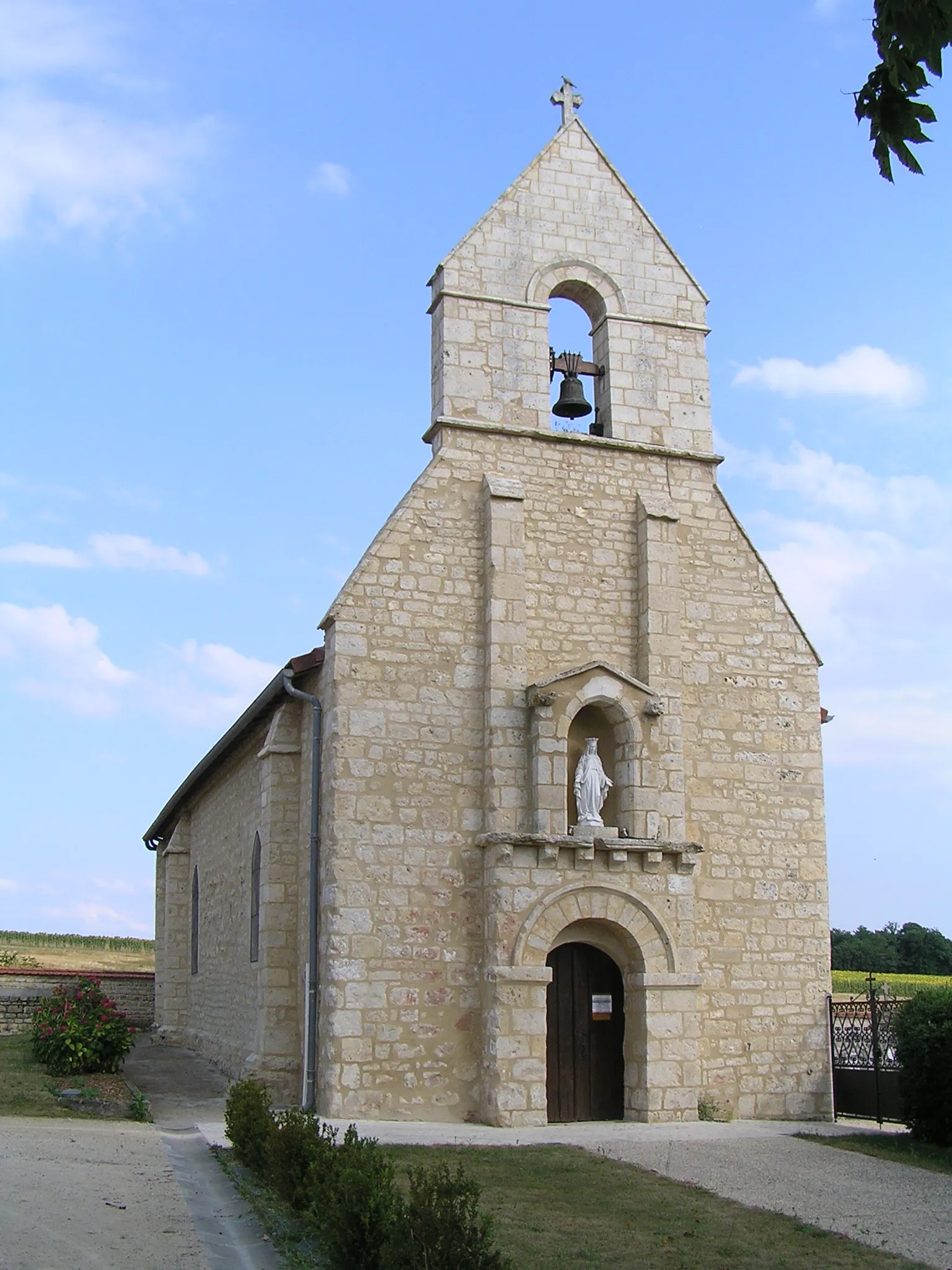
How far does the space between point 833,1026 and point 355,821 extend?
5.93 metres

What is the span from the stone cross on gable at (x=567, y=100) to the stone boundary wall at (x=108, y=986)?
18.2m

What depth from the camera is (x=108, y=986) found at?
93.2 feet

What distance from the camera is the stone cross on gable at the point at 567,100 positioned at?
16.1m

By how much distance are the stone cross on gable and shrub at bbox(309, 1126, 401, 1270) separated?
42.3 ft

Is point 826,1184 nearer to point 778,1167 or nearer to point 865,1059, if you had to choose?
point 778,1167

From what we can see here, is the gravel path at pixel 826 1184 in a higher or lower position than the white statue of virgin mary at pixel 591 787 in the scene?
lower

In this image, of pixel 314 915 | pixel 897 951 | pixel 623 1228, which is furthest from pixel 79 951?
pixel 623 1228

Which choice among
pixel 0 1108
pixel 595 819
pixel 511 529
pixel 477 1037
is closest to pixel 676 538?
pixel 511 529

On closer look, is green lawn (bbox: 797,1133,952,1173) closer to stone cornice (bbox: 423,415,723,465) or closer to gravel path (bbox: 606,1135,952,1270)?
gravel path (bbox: 606,1135,952,1270)

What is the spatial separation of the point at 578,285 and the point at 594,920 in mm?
7479

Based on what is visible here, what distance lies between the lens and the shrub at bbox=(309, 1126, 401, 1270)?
259 inches

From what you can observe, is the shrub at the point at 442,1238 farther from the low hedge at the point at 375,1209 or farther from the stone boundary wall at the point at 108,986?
the stone boundary wall at the point at 108,986

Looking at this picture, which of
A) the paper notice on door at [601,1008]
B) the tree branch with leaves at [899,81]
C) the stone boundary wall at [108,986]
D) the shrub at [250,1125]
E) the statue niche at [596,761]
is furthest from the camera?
the stone boundary wall at [108,986]

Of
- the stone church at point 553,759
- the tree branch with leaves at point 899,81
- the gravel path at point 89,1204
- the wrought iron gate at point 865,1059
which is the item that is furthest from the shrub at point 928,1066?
the tree branch with leaves at point 899,81
